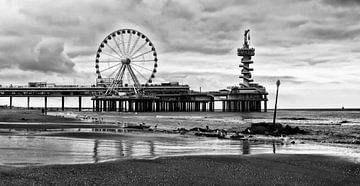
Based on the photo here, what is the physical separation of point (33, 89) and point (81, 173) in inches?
7339

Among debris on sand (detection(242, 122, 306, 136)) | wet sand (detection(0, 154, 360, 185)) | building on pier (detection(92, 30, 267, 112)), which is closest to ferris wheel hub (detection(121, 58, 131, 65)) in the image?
building on pier (detection(92, 30, 267, 112))

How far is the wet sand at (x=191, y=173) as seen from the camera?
9453 mm

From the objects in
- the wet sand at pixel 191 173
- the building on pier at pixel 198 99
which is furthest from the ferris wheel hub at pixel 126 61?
the wet sand at pixel 191 173

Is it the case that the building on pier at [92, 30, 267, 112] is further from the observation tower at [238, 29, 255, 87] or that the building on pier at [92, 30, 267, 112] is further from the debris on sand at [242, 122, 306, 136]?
the debris on sand at [242, 122, 306, 136]

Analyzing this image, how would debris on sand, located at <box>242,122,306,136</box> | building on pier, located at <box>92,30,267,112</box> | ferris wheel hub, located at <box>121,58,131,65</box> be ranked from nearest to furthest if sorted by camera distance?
1. debris on sand, located at <box>242,122,306,136</box>
2. ferris wheel hub, located at <box>121,58,131,65</box>
3. building on pier, located at <box>92,30,267,112</box>

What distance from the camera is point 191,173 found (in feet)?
34.7

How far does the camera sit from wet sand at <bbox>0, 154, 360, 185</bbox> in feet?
31.0

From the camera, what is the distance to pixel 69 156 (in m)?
13.5

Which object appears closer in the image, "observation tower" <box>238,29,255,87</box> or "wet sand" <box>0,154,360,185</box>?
"wet sand" <box>0,154,360,185</box>

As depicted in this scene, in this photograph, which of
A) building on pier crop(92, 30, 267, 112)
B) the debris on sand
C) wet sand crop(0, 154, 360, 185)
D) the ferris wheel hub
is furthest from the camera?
building on pier crop(92, 30, 267, 112)

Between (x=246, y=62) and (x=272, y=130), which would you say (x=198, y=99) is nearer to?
(x=246, y=62)

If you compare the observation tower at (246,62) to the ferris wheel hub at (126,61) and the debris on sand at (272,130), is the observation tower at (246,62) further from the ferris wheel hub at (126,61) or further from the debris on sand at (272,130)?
the debris on sand at (272,130)

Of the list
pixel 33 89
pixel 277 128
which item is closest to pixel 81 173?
pixel 277 128

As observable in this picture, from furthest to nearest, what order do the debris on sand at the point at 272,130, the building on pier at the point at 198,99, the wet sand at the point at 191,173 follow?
the building on pier at the point at 198,99, the debris on sand at the point at 272,130, the wet sand at the point at 191,173
